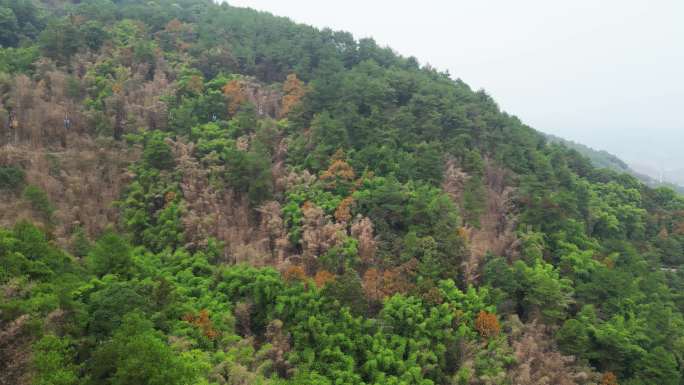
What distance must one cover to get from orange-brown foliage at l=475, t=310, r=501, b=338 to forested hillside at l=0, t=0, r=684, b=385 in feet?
0.30

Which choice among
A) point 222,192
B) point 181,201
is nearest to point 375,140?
point 222,192

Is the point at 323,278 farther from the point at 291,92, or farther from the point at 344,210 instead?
the point at 291,92

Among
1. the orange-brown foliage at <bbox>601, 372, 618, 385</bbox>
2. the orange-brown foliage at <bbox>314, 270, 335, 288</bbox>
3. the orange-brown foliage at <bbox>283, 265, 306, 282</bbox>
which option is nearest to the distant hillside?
the orange-brown foliage at <bbox>601, 372, 618, 385</bbox>

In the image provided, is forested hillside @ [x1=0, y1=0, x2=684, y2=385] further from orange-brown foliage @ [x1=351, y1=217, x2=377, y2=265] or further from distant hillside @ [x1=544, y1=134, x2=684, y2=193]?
distant hillside @ [x1=544, y1=134, x2=684, y2=193]

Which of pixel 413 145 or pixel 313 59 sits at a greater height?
pixel 313 59

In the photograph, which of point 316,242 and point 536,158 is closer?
point 316,242

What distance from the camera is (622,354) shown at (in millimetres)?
18188

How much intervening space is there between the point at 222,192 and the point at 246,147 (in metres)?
3.90

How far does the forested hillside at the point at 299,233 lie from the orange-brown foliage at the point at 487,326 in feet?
0.30

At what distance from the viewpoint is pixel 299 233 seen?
21969 mm

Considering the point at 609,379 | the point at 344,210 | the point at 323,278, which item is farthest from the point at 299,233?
the point at 609,379

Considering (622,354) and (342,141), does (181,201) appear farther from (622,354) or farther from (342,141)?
(622,354)

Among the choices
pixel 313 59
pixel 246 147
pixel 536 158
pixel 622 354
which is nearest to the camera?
pixel 622 354

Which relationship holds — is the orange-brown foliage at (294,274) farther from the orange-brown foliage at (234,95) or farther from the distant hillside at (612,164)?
the distant hillside at (612,164)
